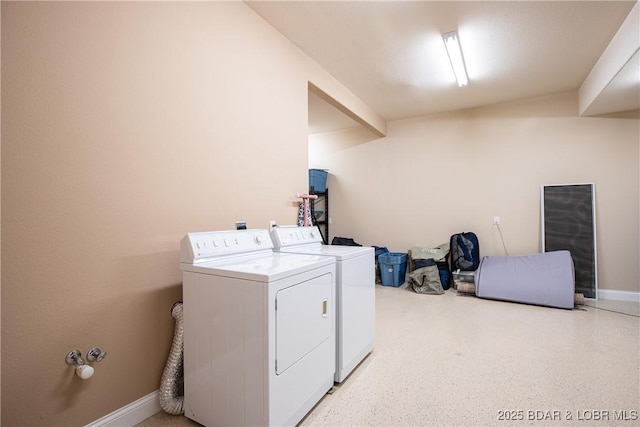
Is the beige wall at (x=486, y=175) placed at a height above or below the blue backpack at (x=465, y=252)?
above

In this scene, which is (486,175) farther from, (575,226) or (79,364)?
(79,364)

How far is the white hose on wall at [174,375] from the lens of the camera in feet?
5.34

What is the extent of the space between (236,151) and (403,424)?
2.01 meters

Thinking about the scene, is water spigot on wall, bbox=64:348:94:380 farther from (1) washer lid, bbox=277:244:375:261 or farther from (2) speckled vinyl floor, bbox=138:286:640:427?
(1) washer lid, bbox=277:244:375:261

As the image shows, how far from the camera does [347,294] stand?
196 cm

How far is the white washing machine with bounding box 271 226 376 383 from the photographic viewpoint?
190cm

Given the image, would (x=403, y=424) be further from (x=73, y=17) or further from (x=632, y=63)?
(x=632, y=63)

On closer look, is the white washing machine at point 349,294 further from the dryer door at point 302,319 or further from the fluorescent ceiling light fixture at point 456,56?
the fluorescent ceiling light fixture at point 456,56

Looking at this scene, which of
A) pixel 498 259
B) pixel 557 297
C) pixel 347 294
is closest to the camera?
pixel 347 294

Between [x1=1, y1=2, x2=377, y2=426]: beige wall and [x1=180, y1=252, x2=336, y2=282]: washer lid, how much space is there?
0.35 metres

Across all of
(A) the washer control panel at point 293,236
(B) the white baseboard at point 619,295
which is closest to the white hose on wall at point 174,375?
(A) the washer control panel at point 293,236

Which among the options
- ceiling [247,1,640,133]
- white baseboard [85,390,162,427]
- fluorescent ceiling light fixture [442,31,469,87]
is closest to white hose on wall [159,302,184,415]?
white baseboard [85,390,162,427]

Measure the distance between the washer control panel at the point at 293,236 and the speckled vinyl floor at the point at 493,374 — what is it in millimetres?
1032

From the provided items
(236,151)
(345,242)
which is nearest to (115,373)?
(236,151)
